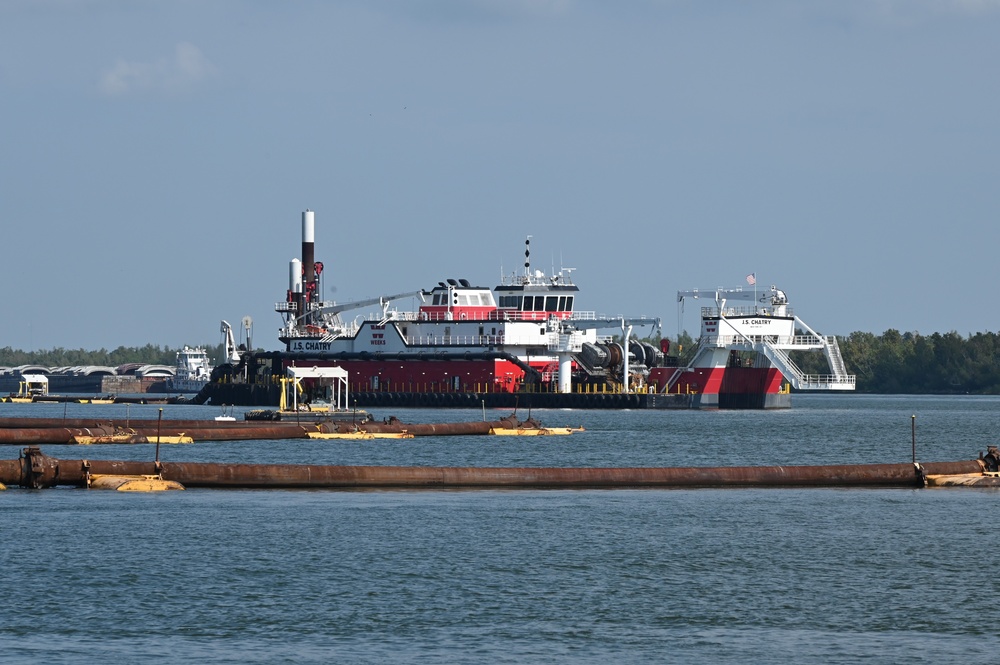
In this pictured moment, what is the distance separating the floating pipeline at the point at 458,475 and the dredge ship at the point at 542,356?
51612 mm

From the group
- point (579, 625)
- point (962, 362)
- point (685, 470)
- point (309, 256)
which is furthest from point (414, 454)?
point (962, 362)

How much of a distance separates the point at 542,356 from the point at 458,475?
6168 centimetres

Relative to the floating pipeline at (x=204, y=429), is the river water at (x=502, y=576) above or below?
below

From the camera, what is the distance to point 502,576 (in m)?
28.9

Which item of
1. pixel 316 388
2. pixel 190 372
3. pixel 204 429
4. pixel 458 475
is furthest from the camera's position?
pixel 190 372

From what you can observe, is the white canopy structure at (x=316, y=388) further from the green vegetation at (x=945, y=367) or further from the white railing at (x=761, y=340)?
the green vegetation at (x=945, y=367)

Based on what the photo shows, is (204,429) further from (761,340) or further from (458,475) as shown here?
(761,340)

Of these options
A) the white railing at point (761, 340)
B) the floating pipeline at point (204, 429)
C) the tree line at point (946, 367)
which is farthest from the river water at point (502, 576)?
the tree line at point (946, 367)

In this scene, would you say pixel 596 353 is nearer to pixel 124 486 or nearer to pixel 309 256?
pixel 309 256

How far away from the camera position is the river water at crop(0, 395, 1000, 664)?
2283 centimetres

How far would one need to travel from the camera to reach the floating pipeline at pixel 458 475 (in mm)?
42281

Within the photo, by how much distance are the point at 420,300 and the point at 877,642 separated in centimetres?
8753

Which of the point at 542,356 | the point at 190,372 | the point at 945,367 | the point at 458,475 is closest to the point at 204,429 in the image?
the point at 458,475

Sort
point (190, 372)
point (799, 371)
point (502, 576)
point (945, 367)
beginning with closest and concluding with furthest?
point (502, 576) < point (799, 371) < point (190, 372) < point (945, 367)
